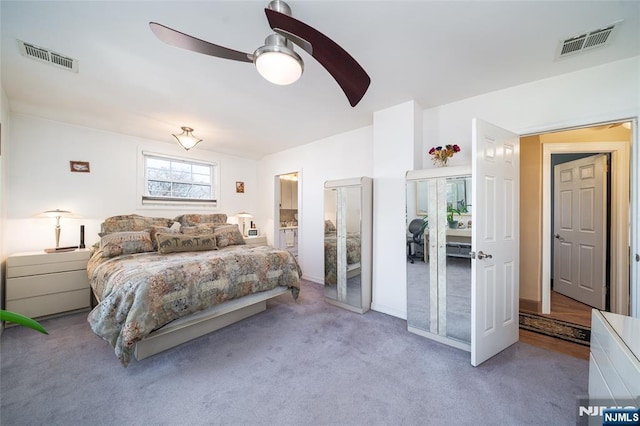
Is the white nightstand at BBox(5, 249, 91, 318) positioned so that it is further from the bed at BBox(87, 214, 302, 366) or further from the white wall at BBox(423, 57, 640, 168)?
the white wall at BBox(423, 57, 640, 168)

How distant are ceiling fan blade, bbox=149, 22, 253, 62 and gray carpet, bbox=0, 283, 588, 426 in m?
2.22

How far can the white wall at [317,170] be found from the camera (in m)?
3.77

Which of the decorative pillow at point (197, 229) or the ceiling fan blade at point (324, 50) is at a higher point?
the ceiling fan blade at point (324, 50)

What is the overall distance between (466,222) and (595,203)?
2.44 metres

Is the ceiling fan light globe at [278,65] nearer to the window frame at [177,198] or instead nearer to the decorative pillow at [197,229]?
the decorative pillow at [197,229]

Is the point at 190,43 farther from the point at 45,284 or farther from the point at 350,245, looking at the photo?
the point at 45,284

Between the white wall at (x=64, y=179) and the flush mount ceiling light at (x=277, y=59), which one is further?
the white wall at (x=64, y=179)

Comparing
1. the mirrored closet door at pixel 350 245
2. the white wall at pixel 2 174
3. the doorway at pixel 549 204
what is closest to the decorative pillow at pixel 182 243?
the white wall at pixel 2 174

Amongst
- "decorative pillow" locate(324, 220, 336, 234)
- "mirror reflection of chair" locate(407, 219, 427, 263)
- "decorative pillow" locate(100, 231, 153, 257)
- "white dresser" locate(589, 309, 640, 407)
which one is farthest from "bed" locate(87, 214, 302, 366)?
"white dresser" locate(589, 309, 640, 407)

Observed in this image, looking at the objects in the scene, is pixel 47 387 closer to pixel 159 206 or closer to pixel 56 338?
pixel 56 338

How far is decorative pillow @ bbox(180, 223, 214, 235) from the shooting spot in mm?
3743

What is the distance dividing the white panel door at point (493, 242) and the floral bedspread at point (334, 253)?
136cm

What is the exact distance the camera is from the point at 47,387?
5.83ft

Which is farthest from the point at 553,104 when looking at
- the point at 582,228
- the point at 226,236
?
the point at 226,236
